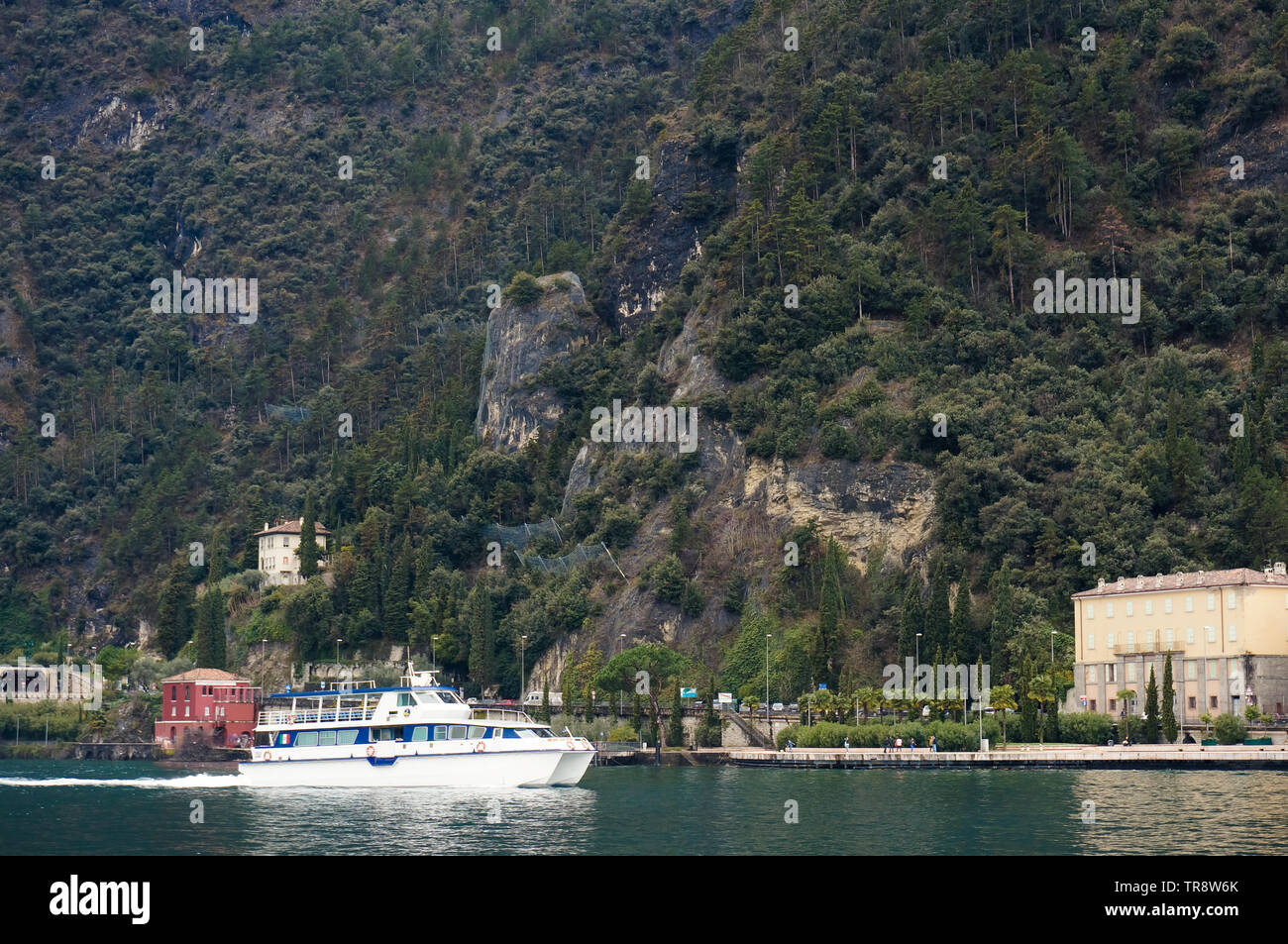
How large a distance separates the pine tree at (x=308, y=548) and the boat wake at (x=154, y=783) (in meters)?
60.4

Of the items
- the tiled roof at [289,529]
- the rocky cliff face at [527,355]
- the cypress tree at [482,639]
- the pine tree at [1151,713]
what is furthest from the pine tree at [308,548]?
the pine tree at [1151,713]

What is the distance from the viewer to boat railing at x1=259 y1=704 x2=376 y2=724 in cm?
9300

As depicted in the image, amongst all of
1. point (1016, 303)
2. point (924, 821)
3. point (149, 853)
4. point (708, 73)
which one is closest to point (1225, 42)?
point (1016, 303)

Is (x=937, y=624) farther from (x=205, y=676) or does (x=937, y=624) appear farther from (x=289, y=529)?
(x=289, y=529)

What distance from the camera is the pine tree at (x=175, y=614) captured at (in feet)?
553

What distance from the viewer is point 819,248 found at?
14638 cm

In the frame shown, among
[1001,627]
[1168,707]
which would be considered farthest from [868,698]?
[1168,707]

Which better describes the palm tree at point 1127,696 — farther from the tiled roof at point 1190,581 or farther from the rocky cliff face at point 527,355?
the rocky cliff face at point 527,355

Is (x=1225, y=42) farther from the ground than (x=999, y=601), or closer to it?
farther from the ground

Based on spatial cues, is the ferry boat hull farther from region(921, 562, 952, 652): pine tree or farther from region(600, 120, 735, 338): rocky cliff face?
region(600, 120, 735, 338): rocky cliff face

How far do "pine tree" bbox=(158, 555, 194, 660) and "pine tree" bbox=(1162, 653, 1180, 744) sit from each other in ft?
333

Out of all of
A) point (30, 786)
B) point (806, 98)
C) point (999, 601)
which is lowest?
point (30, 786)
